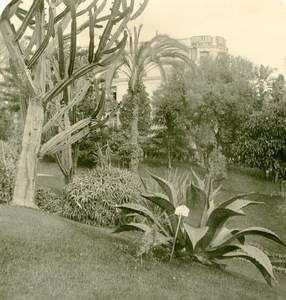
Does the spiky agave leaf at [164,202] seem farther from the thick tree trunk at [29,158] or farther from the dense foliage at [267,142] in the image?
the dense foliage at [267,142]

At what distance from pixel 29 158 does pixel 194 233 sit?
3.89 m

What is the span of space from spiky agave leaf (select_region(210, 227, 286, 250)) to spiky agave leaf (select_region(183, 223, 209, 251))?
345 mm

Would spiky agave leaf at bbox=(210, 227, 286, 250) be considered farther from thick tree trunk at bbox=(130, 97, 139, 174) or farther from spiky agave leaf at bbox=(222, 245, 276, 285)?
thick tree trunk at bbox=(130, 97, 139, 174)

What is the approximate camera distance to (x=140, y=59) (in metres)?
12.8

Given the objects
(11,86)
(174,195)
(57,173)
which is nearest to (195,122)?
(57,173)

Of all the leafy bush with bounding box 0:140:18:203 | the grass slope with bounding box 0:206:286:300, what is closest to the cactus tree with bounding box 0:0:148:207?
the leafy bush with bounding box 0:140:18:203

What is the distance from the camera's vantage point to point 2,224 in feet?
17.4

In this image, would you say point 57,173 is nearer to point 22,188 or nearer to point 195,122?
point 195,122

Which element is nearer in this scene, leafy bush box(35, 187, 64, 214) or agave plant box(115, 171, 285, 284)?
agave plant box(115, 171, 285, 284)

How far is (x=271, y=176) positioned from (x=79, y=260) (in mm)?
10701

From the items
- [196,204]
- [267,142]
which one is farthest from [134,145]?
[196,204]

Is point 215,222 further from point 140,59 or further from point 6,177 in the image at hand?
point 140,59

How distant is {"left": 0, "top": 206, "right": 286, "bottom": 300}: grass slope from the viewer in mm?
3211

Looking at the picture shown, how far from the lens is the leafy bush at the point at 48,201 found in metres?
8.16
